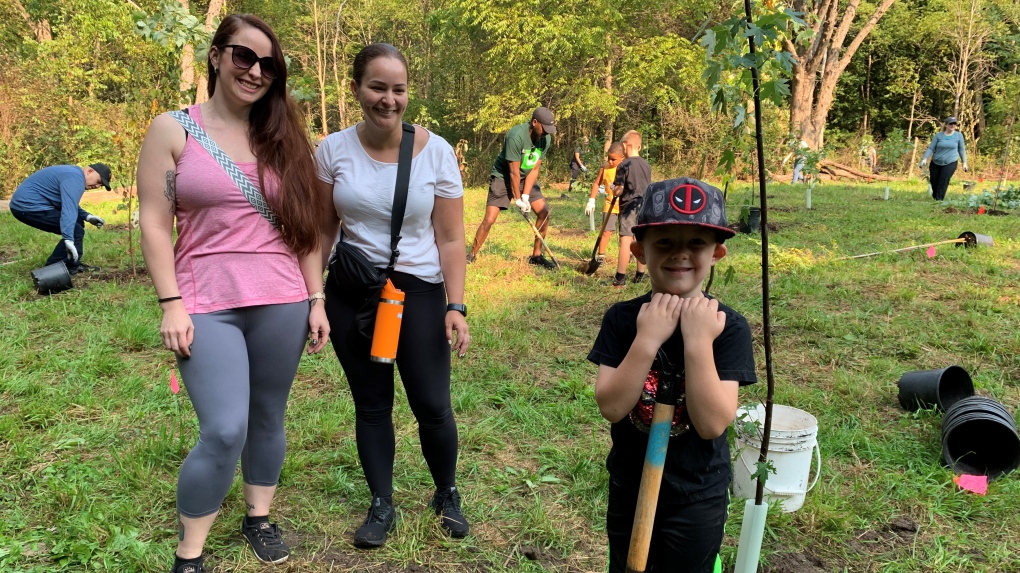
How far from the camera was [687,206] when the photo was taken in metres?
1.47

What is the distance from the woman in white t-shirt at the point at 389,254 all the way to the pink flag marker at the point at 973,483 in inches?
94.7

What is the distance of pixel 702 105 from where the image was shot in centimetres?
2072

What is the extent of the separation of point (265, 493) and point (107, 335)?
3322 millimetres

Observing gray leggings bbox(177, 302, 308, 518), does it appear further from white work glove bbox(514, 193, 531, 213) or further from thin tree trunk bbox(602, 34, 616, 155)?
thin tree trunk bbox(602, 34, 616, 155)

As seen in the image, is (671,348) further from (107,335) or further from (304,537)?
(107,335)

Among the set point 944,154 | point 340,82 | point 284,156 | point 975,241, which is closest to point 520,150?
point 284,156

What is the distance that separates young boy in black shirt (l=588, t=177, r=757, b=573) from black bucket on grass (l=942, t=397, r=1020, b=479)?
7.50 ft

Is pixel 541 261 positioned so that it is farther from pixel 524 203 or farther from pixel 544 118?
pixel 544 118

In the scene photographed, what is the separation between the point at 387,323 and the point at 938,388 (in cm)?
324

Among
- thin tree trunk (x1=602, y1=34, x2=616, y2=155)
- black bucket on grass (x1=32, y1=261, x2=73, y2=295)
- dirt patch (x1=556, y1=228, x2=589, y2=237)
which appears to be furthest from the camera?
thin tree trunk (x1=602, y1=34, x2=616, y2=155)

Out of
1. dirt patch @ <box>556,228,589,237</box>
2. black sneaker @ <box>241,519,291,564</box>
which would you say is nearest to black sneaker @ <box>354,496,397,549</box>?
black sneaker @ <box>241,519,291,564</box>

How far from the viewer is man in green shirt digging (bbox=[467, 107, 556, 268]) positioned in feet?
24.4

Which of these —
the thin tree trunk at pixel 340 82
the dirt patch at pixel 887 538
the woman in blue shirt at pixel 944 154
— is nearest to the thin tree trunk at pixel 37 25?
the thin tree trunk at pixel 340 82

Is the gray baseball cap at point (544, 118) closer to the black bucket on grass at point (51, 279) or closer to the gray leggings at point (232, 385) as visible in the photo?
the black bucket on grass at point (51, 279)
